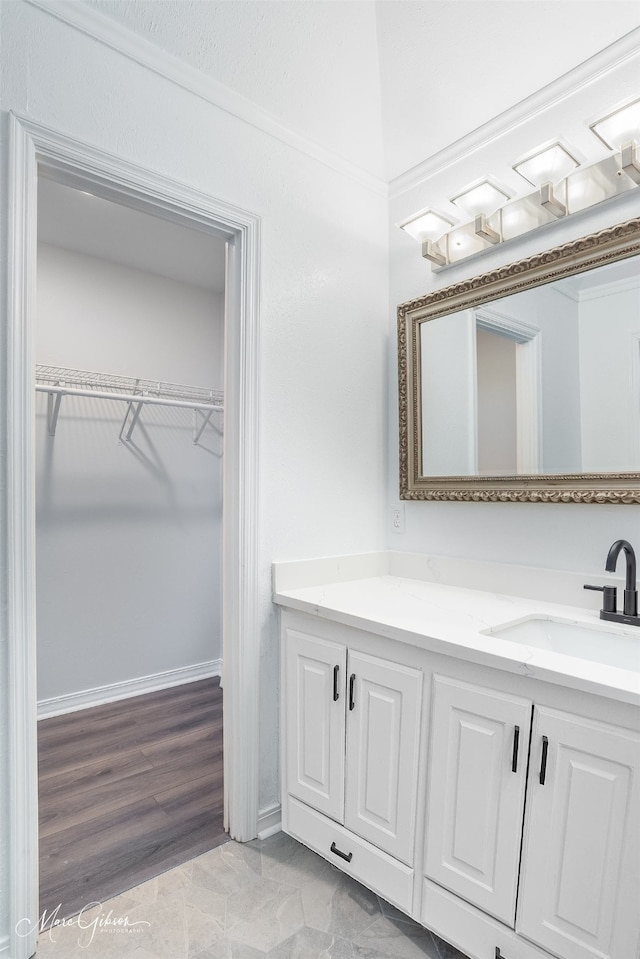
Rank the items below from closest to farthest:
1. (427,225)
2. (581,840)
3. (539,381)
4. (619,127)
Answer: (581,840)
(619,127)
(539,381)
(427,225)

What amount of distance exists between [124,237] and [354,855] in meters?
2.81

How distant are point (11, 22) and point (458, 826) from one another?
225 centimetres

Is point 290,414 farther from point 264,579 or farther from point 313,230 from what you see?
point 313,230

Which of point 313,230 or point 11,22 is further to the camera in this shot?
point 313,230

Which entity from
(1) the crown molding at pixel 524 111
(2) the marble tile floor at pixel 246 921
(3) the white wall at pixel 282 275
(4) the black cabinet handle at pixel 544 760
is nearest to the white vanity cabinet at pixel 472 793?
(4) the black cabinet handle at pixel 544 760

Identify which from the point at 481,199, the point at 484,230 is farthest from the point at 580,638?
the point at 481,199

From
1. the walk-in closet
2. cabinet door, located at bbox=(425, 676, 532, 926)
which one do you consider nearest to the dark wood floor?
the walk-in closet

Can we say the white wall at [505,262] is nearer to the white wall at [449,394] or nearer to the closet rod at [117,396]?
the white wall at [449,394]

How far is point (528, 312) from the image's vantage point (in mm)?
1747

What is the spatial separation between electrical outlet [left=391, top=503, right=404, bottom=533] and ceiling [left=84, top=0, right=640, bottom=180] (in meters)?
1.39

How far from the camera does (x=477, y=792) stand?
1226 mm

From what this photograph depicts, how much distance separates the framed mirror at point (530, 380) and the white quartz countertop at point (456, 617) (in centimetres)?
35

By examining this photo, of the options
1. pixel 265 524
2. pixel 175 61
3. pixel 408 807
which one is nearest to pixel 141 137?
pixel 175 61

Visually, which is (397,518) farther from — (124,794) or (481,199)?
(124,794)
